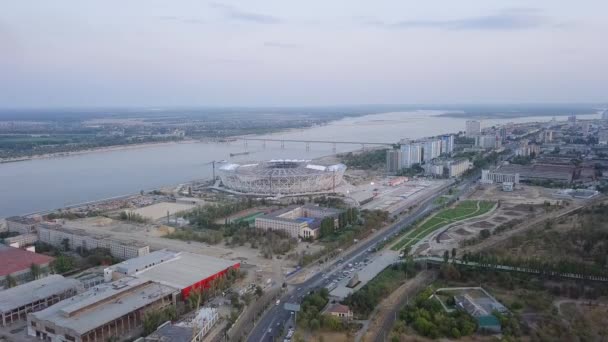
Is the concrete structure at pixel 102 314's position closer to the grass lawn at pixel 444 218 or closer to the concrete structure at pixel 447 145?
the grass lawn at pixel 444 218

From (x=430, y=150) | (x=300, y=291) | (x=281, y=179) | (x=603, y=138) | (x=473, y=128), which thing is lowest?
(x=300, y=291)

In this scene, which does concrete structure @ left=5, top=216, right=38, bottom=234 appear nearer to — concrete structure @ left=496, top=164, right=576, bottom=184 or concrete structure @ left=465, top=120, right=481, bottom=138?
concrete structure @ left=496, top=164, right=576, bottom=184

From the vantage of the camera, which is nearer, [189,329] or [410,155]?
[189,329]

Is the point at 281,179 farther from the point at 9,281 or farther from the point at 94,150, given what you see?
the point at 94,150

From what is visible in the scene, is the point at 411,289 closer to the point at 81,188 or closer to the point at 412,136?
the point at 81,188

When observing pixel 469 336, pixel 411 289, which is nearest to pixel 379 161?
pixel 411 289

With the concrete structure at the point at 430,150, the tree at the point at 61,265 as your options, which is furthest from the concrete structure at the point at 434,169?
the tree at the point at 61,265

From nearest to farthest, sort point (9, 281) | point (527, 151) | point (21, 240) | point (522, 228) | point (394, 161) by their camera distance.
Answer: point (9, 281) → point (21, 240) → point (522, 228) → point (394, 161) → point (527, 151)

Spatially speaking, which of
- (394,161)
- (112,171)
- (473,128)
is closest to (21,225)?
(112,171)
